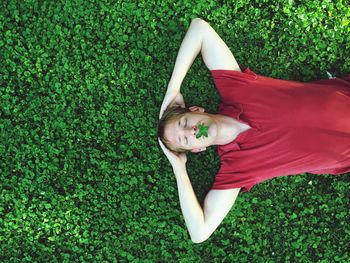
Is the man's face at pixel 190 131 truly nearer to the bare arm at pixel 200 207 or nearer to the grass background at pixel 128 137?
the bare arm at pixel 200 207

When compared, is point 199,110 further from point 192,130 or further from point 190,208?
point 190,208

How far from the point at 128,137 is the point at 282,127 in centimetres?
167

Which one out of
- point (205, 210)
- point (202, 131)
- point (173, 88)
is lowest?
point (205, 210)

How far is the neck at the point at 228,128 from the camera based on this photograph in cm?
375

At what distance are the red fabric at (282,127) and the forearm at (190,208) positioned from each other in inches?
10.0

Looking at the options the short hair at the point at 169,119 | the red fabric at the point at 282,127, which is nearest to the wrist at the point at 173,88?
the short hair at the point at 169,119

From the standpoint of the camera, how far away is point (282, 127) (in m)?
3.65

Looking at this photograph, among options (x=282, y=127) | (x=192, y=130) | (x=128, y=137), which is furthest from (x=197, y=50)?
(x=128, y=137)

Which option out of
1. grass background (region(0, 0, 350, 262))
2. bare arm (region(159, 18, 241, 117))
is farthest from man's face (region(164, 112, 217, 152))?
grass background (region(0, 0, 350, 262))

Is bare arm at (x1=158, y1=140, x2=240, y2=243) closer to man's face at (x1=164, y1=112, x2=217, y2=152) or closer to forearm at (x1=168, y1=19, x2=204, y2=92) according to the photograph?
man's face at (x1=164, y1=112, x2=217, y2=152)

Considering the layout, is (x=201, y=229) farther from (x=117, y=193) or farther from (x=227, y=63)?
(x=227, y=63)

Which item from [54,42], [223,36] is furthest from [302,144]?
[54,42]

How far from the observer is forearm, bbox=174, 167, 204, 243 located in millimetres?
3946

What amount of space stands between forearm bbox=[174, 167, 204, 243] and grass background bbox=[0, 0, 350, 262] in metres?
0.51
